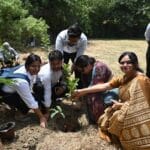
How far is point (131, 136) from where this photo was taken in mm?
4938

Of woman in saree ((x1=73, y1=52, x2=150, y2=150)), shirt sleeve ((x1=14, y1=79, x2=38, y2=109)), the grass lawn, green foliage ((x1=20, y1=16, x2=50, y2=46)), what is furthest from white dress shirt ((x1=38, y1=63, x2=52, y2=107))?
green foliage ((x1=20, y1=16, x2=50, y2=46))

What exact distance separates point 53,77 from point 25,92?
596 millimetres

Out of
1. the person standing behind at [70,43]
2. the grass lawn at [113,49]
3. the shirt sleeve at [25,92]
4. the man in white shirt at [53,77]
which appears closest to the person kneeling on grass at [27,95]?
the shirt sleeve at [25,92]

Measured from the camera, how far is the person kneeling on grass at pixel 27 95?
5344 mm

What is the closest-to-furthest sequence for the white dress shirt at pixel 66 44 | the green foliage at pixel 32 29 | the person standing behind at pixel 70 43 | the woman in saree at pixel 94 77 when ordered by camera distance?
1. the woman in saree at pixel 94 77
2. the person standing behind at pixel 70 43
3. the white dress shirt at pixel 66 44
4. the green foliage at pixel 32 29

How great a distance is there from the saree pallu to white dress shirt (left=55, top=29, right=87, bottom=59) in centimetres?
174

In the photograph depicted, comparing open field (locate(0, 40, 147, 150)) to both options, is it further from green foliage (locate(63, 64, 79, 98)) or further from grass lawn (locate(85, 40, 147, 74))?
grass lawn (locate(85, 40, 147, 74))

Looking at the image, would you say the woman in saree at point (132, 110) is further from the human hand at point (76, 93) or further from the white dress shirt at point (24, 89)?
the white dress shirt at point (24, 89)

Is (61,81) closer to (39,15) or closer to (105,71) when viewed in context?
(105,71)

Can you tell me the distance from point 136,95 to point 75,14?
9252 millimetres

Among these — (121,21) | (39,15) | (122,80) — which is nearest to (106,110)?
(122,80)

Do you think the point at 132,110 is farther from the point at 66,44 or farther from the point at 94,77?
the point at 66,44

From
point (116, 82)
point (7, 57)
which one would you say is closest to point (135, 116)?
point (116, 82)

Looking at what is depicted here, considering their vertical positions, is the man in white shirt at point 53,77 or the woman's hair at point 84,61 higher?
the woman's hair at point 84,61
